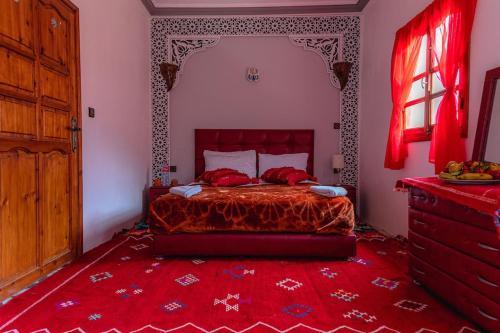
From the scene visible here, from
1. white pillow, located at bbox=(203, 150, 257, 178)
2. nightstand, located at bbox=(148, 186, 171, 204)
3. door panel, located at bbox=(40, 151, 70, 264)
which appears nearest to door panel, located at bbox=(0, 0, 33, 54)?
door panel, located at bbox=(40, 151, 70, 264)

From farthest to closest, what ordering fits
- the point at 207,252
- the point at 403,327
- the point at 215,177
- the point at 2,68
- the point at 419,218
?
the point at 215,177 < the point at 207,252 < the point at 419,218 < the point at 2,68 < the point at 403,327

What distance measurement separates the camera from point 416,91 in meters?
3.29

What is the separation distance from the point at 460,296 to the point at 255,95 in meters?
3.63

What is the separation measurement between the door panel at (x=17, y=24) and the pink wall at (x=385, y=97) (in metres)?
3.19

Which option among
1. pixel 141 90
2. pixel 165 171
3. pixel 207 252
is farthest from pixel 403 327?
pixel 141 90

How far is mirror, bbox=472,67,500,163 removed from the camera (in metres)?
2.11

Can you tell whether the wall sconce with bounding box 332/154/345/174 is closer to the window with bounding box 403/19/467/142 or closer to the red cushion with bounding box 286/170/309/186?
the red cushion with bounding box 286/170/309/186

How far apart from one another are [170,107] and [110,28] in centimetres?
147

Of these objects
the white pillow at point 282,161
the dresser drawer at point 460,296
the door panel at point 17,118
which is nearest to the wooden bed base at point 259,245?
the dresser drawer at point 460,296

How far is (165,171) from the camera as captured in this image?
4.65 m

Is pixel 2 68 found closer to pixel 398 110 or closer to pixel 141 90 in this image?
pixel 141 90

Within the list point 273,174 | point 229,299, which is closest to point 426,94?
point 273,174

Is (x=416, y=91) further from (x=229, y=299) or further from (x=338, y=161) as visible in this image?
(x=229, y=299)

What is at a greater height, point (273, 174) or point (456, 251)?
point (273, 174)
